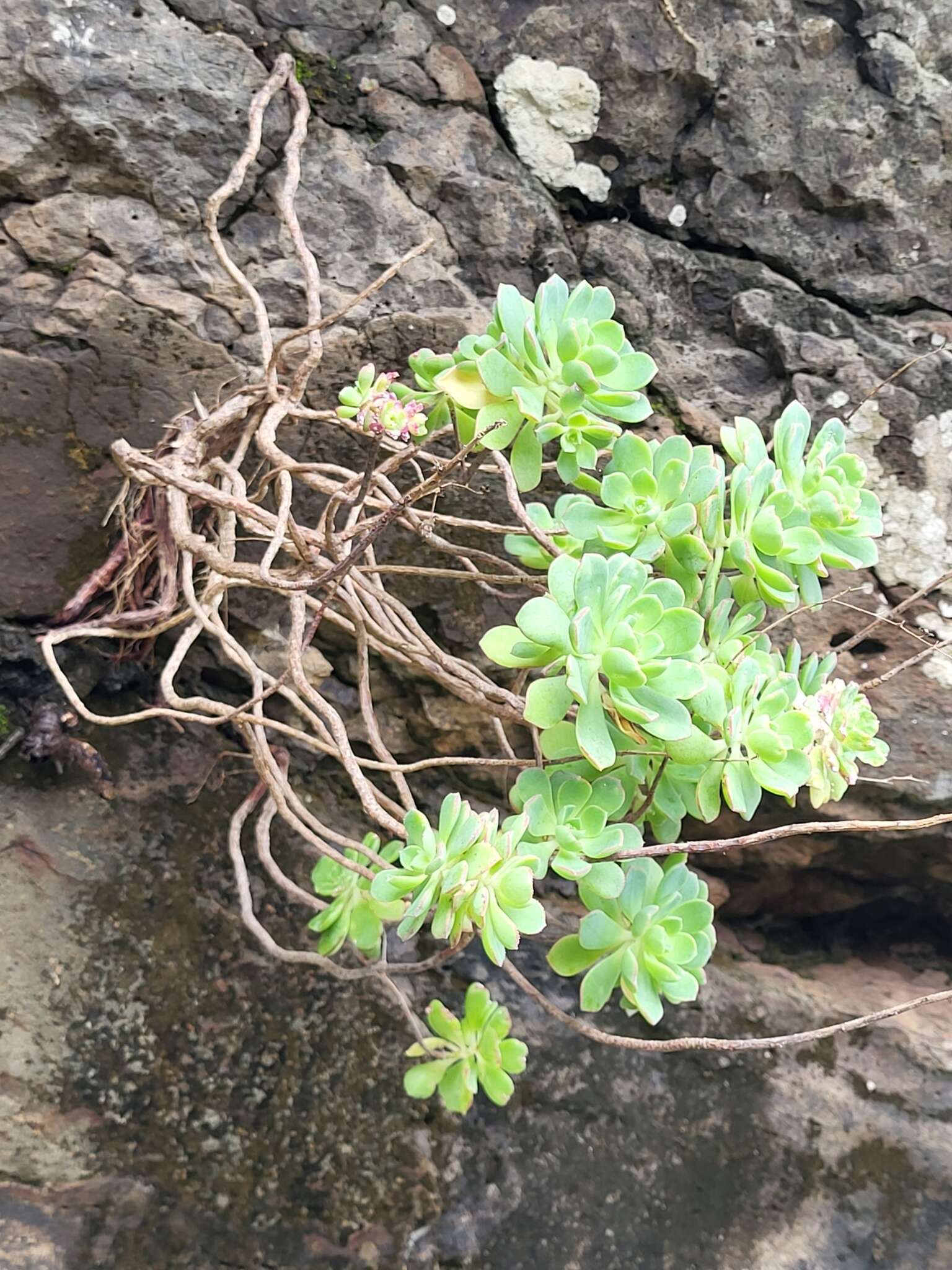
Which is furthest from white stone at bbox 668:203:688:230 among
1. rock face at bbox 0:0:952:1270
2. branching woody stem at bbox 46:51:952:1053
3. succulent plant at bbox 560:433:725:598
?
succulent plant at bbox 560:433:725:598

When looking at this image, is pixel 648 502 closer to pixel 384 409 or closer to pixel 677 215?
pixel 384 409

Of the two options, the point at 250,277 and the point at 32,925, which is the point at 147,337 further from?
the point at 32,925

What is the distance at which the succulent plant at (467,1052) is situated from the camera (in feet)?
3.08

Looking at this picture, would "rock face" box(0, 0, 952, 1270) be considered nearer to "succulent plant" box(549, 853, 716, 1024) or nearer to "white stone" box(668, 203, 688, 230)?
"white stone" box(668, 203, 688, 230)

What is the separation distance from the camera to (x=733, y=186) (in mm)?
1244

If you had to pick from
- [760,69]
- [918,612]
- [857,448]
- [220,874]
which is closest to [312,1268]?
[220,874]

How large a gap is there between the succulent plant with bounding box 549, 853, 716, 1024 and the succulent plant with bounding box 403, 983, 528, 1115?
187 mm

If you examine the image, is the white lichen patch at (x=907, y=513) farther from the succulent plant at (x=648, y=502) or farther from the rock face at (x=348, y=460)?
the succulent plant at (x=648, y=502)

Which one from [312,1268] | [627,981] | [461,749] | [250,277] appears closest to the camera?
[627,981]

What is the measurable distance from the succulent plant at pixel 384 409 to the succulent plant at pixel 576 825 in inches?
14.4

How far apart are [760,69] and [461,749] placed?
3.28 feet

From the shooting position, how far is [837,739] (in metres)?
0.76

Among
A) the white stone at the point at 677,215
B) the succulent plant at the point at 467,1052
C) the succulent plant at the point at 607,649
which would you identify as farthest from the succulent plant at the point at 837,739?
the white stone at the point at 677,215

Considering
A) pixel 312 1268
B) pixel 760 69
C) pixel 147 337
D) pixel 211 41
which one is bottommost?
pixel 312 1268
